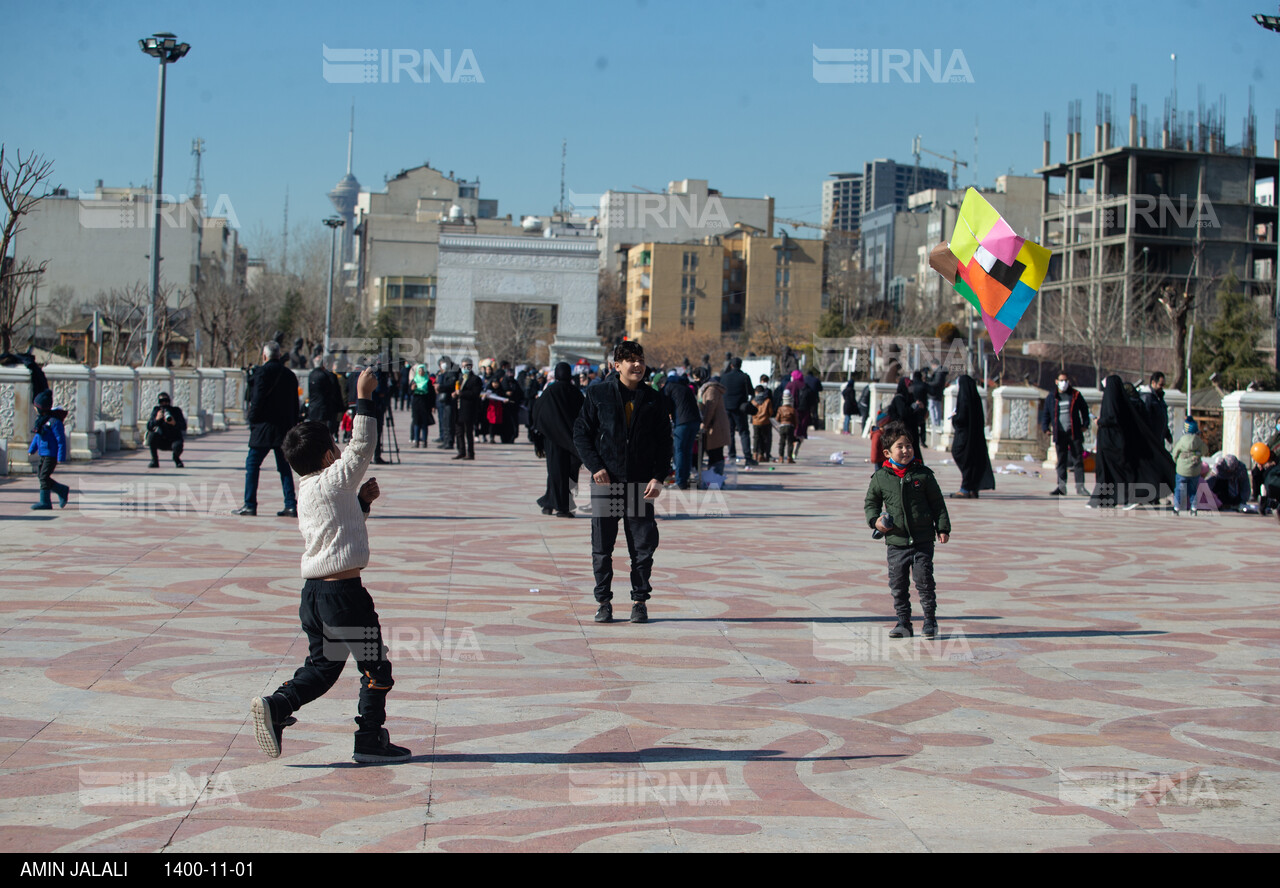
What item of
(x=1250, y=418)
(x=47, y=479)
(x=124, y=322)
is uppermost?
(x=124, y=322)

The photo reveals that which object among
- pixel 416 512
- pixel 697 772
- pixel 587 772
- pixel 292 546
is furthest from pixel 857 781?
pixel 416 512

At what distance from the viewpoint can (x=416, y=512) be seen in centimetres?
1453

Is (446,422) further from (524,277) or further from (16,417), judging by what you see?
(524,277)

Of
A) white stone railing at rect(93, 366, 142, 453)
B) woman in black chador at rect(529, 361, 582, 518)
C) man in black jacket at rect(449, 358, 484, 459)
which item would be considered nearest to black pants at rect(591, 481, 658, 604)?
woman in black chador at rect(529, 361, 582, 518)

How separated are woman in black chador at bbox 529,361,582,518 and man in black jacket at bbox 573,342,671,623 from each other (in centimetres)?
468

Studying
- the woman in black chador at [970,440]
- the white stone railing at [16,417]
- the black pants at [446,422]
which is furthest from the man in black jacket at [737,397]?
the white stone railing at [16,417]

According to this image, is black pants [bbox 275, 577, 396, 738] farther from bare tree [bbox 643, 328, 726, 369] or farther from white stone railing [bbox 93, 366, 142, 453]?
bare tree [bbox 643, 328, 726, 369]

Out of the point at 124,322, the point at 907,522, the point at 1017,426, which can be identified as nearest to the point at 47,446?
the point at 907,522

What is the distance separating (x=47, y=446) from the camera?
1346 cm

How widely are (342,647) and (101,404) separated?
1994 cm

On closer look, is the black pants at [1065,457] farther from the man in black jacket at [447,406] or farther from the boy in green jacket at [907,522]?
the man in black jacket at [447,406]

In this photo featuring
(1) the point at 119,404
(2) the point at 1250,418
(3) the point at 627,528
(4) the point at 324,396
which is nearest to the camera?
(3) the point at 627,528

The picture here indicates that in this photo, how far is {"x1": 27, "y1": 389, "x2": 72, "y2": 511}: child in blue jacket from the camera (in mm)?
13406

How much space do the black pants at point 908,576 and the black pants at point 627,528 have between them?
152cm
